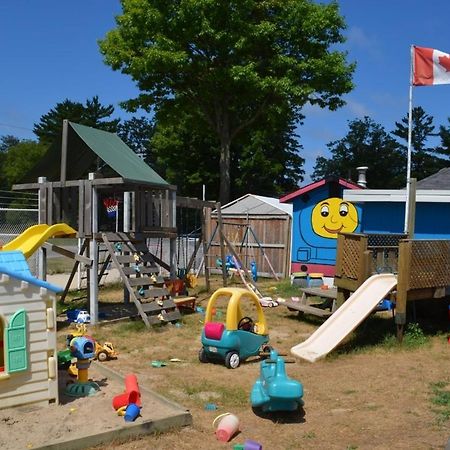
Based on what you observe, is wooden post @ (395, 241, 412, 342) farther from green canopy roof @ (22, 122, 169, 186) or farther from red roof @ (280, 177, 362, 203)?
red roof @ (280, 177, 362, 203)

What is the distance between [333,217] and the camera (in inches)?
694

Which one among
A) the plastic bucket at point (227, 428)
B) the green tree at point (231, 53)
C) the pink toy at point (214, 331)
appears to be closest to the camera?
the plastic bucket at point (227, 428)

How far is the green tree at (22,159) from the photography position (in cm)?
5422

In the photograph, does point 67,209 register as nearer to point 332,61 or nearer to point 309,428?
point 309,428

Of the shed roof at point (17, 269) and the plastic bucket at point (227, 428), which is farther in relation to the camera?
the shed roof at point (17, 269)

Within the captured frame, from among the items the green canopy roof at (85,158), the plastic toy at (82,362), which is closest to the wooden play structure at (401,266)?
the green canopy roof at (85,158)

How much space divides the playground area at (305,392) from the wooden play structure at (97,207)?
2.48ft

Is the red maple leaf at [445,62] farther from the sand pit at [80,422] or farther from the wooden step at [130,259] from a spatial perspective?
the sand pit at [80,422]

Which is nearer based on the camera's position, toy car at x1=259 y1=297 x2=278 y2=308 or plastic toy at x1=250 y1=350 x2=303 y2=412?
plastic toy at x1=250 y1=350 x2=303 y2=412

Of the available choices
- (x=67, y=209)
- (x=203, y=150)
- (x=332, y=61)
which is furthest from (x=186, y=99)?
(x=67, y=209)

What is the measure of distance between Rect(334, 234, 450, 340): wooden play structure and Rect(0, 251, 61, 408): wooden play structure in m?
5.78

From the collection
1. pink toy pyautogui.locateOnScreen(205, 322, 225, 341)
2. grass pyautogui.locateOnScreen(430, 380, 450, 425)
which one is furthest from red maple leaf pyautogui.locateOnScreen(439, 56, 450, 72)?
pink toy pyautogui.locateOnScreen(205, 322, 225, 341)

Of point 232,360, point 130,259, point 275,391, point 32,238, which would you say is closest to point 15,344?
point 275,391

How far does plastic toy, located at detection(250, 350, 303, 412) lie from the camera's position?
5625 millimetres
